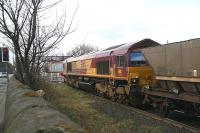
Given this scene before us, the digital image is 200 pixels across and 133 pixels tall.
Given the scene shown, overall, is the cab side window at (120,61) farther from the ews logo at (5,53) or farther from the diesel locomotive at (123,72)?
the ews logo at (5,53)

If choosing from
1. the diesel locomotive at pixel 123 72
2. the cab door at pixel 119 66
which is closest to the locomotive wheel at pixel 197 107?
the diesel locomotive at pixel 123 72

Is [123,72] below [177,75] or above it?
above

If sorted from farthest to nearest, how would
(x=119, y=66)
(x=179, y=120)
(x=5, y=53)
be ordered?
1. (x=5, y=53)
2. (x=119, y=66)
3. (x=179, y=120)

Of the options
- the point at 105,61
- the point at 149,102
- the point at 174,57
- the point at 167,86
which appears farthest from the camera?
the point at 105,61

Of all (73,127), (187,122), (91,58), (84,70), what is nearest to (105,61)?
(91,58)

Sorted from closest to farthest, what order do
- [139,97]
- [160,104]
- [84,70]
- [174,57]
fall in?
[174,57]
[160,104]
[139,97]
[84,70]

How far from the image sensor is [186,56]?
48.9ft

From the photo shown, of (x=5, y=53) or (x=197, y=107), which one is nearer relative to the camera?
(x=197, y=107)

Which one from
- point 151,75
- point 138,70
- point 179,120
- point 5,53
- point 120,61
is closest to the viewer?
point 179,120

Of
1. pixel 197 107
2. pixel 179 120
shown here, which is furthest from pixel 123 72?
pixel 197 107

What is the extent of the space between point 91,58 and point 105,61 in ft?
17.3

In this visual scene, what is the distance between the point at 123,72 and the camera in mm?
22359

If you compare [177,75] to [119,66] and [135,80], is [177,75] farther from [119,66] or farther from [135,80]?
[119,66]

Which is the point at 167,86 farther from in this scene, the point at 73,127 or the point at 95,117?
the point at 73,127
